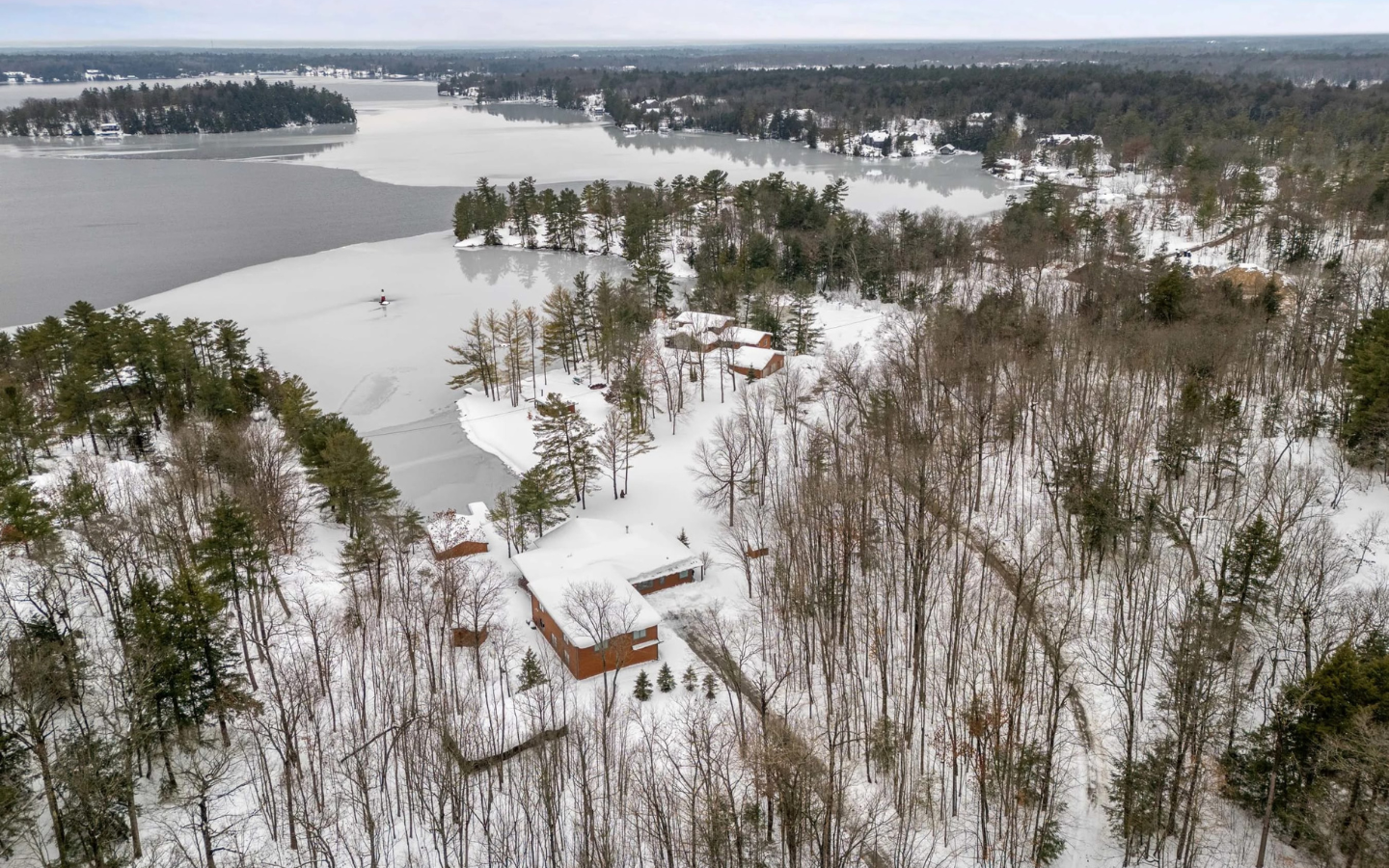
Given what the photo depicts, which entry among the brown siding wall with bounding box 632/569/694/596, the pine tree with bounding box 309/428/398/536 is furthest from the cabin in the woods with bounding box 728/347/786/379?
the pine tree with bounding box 309/428/398/536

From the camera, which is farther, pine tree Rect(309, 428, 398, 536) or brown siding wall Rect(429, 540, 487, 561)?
pine tree Rect(309, 428, 398, 536)

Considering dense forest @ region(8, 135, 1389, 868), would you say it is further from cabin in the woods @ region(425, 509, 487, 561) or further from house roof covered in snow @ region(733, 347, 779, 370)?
house roof covered in snow @ region(733, 347, 779, 370)

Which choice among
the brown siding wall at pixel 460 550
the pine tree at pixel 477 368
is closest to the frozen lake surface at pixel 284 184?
the pine tree at pixel 477 368

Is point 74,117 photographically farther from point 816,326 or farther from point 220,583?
point 220,583

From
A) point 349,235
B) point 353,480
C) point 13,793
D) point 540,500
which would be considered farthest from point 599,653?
point 349,235

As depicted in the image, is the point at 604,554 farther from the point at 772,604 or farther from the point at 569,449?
the point at 569,449

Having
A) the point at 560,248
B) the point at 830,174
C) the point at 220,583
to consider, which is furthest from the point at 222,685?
the point at 830,174

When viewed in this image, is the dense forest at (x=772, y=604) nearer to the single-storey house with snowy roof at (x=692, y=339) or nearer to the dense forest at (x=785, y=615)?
the dense forest at (x=785, y=615)
